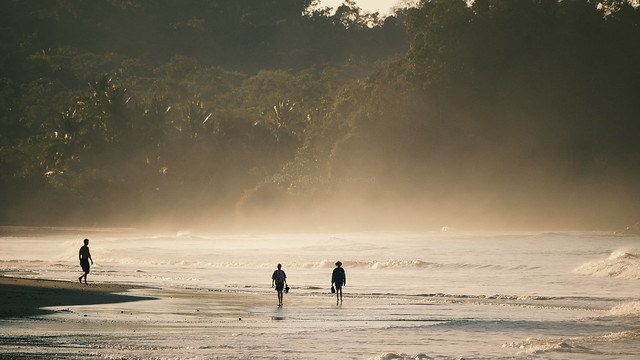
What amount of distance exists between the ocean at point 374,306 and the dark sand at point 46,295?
1132mm

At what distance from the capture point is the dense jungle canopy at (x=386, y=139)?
7981 centimetres

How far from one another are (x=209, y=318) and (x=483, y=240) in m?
44.3

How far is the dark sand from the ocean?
1132 mm

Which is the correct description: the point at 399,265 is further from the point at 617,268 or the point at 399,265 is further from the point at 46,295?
the point at 46,295

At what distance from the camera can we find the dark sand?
2141 centimetres

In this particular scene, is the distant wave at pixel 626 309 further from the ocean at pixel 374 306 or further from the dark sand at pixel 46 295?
the dark sand at pixel 46 295

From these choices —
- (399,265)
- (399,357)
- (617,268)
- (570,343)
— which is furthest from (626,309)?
(399,265)

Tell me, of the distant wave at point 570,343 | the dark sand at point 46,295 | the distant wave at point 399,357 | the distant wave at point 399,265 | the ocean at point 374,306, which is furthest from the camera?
the distant wave at point 399,265

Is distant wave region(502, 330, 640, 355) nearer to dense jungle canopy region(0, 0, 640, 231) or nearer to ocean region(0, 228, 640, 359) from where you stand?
ocean region(0, 228, 640, 359)

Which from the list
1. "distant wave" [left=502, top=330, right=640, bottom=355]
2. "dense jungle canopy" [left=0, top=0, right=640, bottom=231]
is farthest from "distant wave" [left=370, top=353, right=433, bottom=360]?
"dense jungle canopy" [left=0, top=0, right=640, bottom=231]

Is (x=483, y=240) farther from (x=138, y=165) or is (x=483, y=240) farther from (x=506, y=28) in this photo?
(x=138, y=165)

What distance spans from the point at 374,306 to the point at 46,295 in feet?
30.9

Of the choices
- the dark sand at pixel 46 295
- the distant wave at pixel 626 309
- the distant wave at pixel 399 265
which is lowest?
the distant wave at pixel 626 309

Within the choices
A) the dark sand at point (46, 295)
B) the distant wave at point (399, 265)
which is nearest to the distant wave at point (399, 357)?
the dark sand at point (46, 295)
